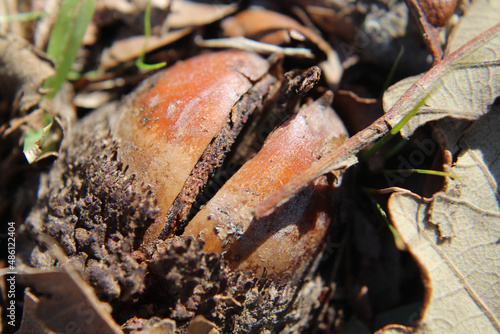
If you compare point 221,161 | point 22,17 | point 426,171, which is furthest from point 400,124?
point 22,17

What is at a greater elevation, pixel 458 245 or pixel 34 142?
pixel 34 142

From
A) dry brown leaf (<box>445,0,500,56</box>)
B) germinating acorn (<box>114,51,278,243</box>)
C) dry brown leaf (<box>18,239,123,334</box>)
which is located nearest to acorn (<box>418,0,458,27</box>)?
dry brown leaf (<box>445,0,500,56</box>)

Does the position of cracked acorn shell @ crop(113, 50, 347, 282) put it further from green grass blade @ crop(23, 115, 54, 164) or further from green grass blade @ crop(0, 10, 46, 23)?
green grass blade @ crop(0, 10, 46, 23)

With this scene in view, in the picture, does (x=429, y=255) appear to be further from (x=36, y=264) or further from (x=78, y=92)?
(x=78, y=92)

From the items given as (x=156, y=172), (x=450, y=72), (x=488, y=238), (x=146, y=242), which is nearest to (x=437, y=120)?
(x=450, y=72)

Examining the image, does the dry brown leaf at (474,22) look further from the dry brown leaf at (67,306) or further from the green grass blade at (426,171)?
the dry brown leaf at (67,306)

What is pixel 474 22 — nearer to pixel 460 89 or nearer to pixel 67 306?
pixel 460 89

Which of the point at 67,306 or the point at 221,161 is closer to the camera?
the point at 67,306
